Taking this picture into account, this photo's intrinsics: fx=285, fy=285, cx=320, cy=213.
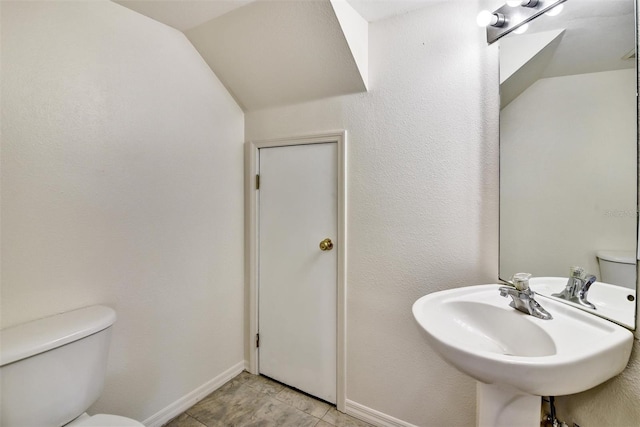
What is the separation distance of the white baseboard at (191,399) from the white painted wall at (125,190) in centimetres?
4

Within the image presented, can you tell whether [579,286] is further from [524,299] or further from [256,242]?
[256,242]

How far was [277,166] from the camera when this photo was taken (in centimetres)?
196

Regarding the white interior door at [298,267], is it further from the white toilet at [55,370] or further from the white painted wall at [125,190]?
the white toilet at [55,370]

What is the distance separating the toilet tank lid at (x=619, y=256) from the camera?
0.89m

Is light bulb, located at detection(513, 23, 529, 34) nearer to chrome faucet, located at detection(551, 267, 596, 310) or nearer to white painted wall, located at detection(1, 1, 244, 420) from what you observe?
chrome faucet, located at detection(551, 267, 596, 310)

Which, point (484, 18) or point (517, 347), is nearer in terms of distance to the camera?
point (517, 347)

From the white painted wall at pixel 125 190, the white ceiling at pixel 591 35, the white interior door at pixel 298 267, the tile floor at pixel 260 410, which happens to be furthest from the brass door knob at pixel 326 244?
the white ceiling at pixel 591 35

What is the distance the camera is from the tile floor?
163 cm

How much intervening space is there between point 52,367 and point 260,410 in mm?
1132

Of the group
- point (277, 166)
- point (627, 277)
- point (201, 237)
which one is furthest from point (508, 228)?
point (201, 237)

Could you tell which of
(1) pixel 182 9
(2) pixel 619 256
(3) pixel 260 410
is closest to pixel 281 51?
(1) pixel 182 9

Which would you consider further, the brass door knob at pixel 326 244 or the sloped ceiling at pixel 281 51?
the brass door knob at pixel 326 244

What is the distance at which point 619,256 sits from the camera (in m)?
0.93

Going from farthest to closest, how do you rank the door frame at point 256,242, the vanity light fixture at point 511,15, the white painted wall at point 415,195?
1. the door frame at point 256,242
2. the white painted wall at point 415,195
3. the vanity light fixture at point 511,15
